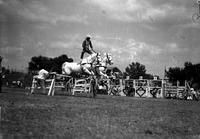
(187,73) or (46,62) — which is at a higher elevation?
(46,62)

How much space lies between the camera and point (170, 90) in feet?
116

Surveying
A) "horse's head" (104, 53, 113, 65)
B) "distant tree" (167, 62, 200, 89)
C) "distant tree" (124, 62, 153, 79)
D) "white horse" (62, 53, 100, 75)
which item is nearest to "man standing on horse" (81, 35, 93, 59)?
"white horse" (62, 53, 100, 75)

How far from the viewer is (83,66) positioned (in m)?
21.0

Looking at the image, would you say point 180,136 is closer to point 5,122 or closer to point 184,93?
point 5,122

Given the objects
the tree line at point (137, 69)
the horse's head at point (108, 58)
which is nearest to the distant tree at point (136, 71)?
the tree line at point (137, 69)

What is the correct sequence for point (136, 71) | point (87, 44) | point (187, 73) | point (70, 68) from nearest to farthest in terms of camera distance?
point (87, 44) → point (70, 68) → point (187, 73) → point (136, 71)

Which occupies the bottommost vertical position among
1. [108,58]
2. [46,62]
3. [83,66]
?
[83,66]

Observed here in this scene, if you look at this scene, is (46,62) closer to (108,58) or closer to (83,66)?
(108,58)

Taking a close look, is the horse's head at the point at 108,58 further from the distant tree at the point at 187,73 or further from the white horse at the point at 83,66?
the distant tree at the point at 187,73

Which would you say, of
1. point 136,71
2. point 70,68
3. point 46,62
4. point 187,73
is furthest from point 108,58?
point 136,71

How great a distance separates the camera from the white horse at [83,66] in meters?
20.4

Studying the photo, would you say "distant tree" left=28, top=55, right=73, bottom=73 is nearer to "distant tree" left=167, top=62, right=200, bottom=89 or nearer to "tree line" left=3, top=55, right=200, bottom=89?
"tree line" left=3, top=55, right=200, bottom=89

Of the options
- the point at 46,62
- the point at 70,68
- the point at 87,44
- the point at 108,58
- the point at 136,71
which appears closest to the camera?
the point at 87,44

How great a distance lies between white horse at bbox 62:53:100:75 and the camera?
20.4 metres
